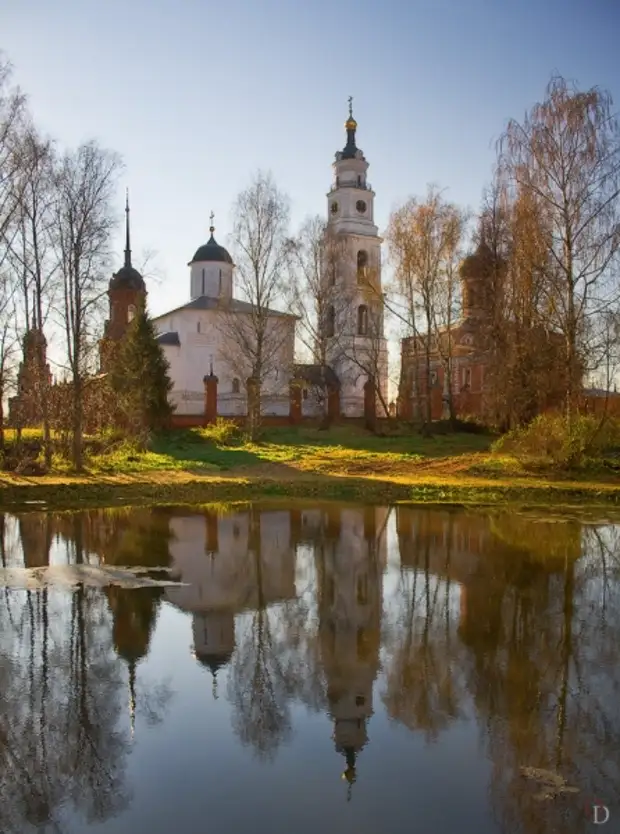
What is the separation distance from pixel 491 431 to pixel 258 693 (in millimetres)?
28125

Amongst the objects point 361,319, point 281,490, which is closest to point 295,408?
point 361,319

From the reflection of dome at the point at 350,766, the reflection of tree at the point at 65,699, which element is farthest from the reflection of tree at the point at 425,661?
the reflection of tree at the point at 65,699

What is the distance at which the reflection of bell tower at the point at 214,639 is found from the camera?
6.25 metres

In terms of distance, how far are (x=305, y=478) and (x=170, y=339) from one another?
80.8 feet

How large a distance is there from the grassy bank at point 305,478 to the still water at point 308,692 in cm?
705

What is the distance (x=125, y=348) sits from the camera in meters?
33.2

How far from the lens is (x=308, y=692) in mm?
5582

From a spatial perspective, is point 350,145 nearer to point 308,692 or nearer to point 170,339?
point 170,339

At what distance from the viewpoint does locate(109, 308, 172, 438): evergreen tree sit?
1233 inches

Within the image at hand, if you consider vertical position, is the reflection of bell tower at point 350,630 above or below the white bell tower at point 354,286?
below

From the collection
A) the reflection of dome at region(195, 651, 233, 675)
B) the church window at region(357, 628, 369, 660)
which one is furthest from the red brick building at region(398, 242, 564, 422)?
the reflection of dome at region(195, 651, 233, 675)

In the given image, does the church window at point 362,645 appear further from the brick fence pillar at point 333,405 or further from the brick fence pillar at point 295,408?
the brick fence pillar at point 295,408

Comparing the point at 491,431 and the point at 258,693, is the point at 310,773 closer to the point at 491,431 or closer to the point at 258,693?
the point at 258,693

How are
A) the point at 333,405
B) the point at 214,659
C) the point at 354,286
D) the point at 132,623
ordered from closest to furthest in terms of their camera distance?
1. the point at 214,659
2. the point at 132,623
3. the point at 333,405
4. the point at 354,286
